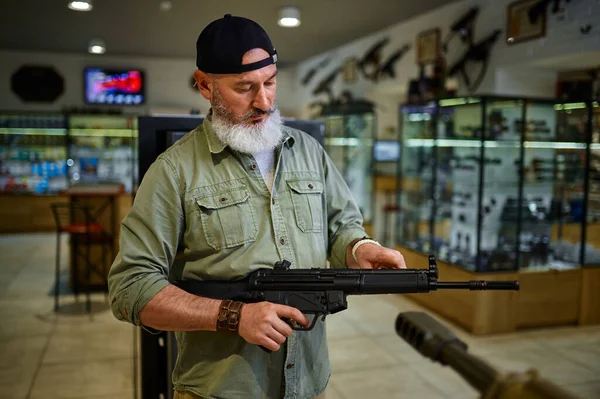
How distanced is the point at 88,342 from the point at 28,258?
11.1 ft

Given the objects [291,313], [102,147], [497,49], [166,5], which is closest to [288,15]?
[166,5]

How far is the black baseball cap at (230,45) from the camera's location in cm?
138

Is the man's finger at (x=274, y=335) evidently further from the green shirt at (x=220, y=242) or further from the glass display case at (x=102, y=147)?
the glass display case at (x=102, y=147)

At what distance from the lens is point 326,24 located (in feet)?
21.4

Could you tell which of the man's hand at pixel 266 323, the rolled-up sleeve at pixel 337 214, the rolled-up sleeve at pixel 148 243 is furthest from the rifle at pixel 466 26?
the man's hand at pixel 266 323

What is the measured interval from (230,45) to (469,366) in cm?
102

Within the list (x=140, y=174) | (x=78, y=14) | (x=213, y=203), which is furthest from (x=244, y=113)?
(x=78, y=14)

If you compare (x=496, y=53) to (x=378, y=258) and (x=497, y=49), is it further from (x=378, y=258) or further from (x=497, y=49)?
(x=378, y=258)

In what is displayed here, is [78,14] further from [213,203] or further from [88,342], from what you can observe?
[213,203]

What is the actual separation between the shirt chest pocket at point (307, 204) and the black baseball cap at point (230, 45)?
336 mm

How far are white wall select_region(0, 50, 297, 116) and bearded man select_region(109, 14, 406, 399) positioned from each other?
759 cm

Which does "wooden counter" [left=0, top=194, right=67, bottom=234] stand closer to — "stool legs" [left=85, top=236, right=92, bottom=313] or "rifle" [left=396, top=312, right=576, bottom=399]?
"stool legs" [left=85, top=236, right=92, bottom=313]

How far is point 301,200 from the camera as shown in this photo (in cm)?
150

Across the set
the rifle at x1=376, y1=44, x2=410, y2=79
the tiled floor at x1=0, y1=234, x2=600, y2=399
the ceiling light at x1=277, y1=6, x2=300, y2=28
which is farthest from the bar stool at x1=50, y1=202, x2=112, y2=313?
the rifle at x1=376, y1=44, x2=410, y2=79
